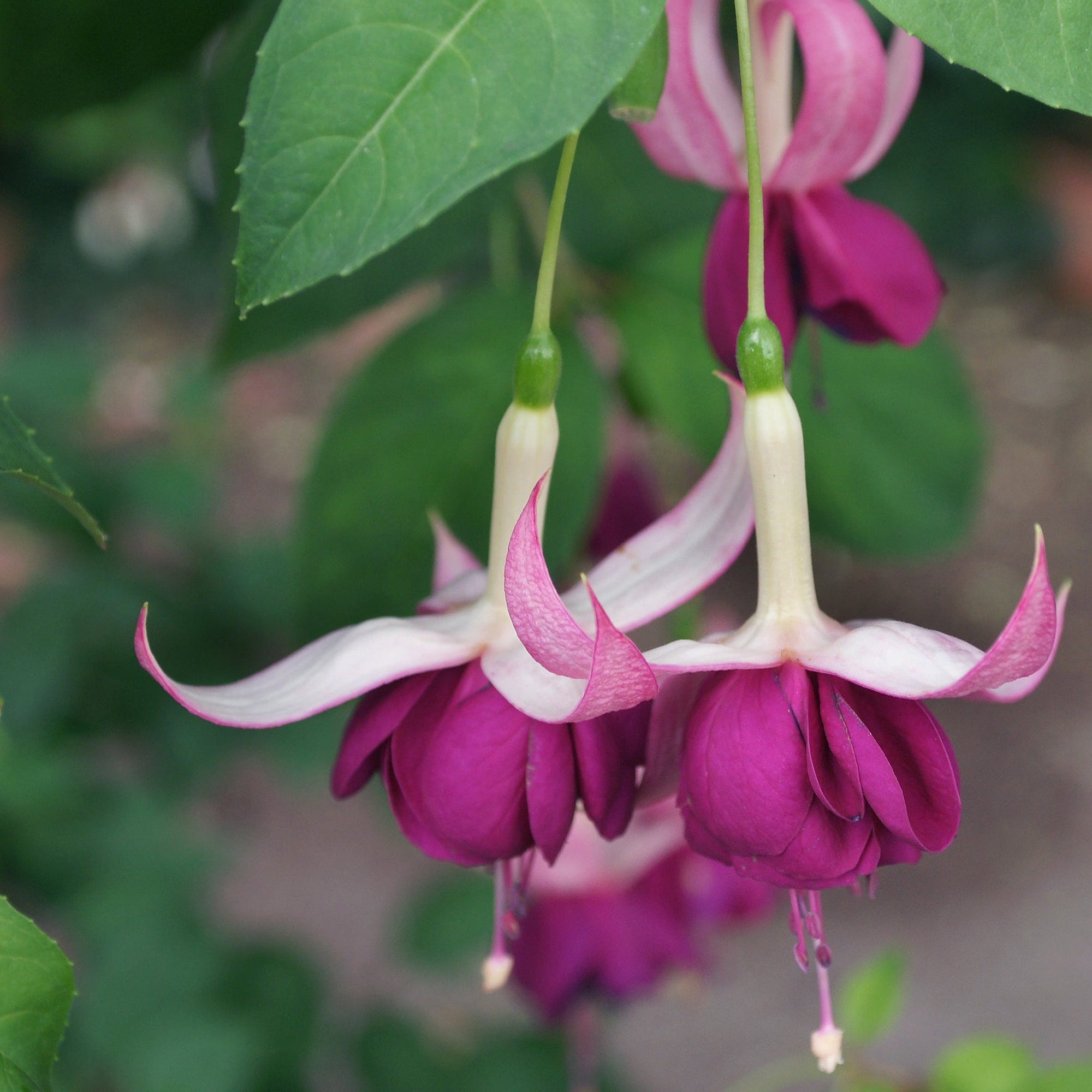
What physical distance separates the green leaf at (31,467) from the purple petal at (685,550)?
0.13 m

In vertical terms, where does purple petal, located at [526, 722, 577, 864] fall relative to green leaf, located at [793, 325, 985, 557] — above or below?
above

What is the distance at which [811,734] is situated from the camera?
1.10 ft

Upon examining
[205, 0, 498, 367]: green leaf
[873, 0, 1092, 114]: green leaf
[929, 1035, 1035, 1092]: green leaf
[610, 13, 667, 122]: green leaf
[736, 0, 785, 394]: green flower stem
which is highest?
[873, 0, 1092, 114]: green leaf

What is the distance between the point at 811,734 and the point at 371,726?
0.12 meters

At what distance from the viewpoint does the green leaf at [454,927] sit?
122 cm

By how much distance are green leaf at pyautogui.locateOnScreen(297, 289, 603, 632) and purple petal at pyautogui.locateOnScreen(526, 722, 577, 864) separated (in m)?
0.24

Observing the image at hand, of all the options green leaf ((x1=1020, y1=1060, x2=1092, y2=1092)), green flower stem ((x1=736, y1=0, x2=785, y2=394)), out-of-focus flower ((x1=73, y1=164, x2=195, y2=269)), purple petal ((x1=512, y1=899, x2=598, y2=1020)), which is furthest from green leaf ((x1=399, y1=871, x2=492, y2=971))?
out-of-focus flower ((x1=73, y1=164, x2=195, y2=269))

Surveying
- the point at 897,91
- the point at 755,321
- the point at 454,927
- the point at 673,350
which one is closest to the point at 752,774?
the point at 755,321

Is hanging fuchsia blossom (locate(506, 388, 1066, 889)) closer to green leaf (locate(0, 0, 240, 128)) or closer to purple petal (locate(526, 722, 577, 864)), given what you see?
purple petal (locate(526, 722, 577, 864))

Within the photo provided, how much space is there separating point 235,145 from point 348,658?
33 cm

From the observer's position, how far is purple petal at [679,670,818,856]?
1.08 ft

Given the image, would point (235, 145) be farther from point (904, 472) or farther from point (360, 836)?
point (360, 836)

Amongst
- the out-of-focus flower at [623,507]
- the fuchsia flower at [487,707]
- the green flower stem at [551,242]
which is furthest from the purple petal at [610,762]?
the out-of-focus flower at [623,507]

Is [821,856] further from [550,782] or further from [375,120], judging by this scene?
[375,120]
